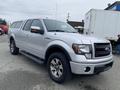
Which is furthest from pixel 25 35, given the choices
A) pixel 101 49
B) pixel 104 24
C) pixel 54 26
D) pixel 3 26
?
pixel 3 26

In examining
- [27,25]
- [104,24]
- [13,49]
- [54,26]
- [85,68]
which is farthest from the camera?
[104,24]

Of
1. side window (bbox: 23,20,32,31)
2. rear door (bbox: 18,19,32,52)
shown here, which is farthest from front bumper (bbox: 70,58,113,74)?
side window (bbox: 23,20,32,31)

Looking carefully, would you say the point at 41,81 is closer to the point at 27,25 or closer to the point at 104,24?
the point at 27,25

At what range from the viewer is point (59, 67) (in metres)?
4.60

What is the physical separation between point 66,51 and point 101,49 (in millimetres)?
989

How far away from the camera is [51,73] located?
4.84 metres

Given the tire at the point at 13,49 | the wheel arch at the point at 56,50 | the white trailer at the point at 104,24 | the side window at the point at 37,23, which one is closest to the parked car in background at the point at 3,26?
the white trailer at the point at 104,24

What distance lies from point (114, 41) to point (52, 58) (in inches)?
347

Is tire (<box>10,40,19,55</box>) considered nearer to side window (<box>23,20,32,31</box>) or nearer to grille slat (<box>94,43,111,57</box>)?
side window (<box>23,20,32,31</box>)

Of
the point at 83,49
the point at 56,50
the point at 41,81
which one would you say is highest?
the point at 83,49

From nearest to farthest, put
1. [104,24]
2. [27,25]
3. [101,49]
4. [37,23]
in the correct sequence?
[101,49], [37,23], [27,25], [104,24]

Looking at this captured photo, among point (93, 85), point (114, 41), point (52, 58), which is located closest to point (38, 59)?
point (52, 58)

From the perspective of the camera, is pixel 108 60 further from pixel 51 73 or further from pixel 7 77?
pixel 7 77

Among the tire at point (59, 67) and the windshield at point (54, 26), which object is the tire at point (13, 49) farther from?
the tire at point (59, 67)
